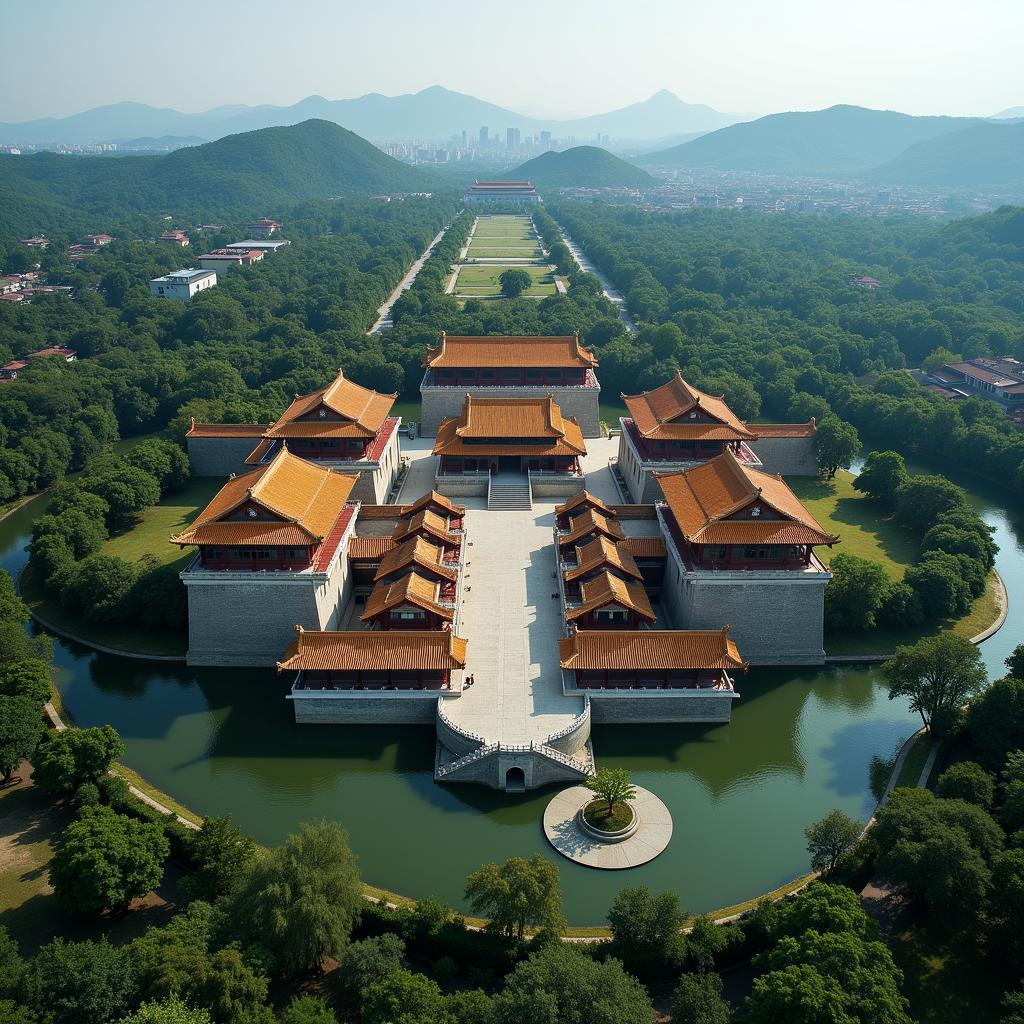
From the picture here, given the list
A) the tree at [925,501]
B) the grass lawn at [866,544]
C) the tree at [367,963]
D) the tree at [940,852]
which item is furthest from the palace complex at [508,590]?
the tree at [925,501]

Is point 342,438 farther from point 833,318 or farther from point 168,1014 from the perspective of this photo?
point 833,318

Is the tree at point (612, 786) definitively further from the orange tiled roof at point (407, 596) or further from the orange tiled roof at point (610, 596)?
the orange tiled roof at point (407, 596)

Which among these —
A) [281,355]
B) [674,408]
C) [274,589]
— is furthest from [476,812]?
[281,355]

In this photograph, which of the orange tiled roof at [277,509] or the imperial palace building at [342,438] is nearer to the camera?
the orange tiled roof at [277,509]

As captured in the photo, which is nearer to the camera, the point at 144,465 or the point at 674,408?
the point at 674,408

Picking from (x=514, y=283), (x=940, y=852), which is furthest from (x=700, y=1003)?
(x=514, y=283)

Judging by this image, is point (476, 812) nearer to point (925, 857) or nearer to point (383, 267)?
point (925, 857)
